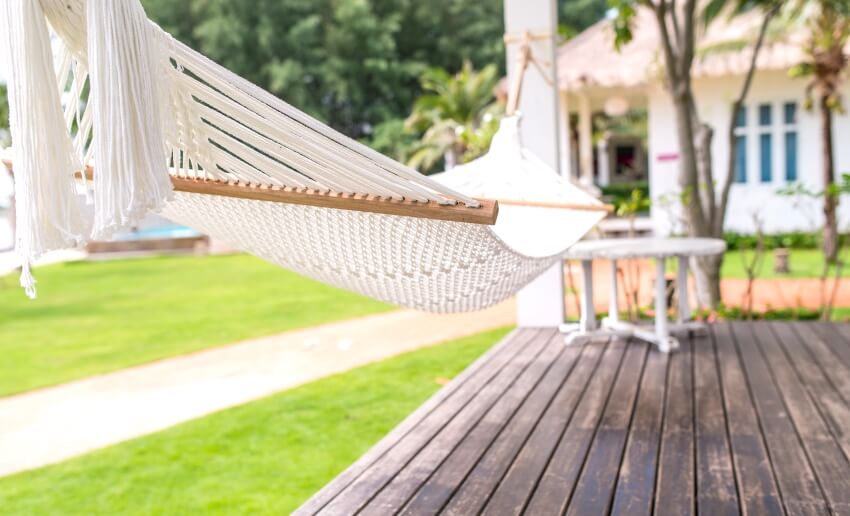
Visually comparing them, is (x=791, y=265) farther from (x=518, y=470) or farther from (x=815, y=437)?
(x=518, y=470)

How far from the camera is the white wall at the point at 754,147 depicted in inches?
390

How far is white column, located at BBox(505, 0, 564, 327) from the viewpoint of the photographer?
3.95 meters

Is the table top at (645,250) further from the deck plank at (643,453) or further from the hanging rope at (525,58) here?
the hanging rope at (525,58)

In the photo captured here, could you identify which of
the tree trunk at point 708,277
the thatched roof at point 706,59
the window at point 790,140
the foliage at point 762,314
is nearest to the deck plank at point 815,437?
the foliage at point 762,314

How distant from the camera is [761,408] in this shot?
254cm

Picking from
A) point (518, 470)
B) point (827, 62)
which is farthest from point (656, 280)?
point (827, 62)

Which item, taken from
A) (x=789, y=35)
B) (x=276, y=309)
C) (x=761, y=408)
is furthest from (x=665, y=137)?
(x=761, y=408)

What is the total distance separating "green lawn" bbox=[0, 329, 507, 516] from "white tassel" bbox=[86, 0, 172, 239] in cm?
156

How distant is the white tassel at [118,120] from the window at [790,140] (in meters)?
9.91

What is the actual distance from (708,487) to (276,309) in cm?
576

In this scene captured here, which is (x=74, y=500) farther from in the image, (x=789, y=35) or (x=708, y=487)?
(x=789, y=35)

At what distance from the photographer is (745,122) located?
33.2 ft

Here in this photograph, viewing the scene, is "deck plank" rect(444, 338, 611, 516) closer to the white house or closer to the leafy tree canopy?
the white house

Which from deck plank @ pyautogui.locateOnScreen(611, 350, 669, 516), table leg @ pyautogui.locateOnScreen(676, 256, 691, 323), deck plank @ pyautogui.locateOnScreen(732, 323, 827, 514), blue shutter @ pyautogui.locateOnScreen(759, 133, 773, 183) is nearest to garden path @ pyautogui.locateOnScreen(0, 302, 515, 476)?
table leg @ pyautogui.locateOnScreen(676, 256, 691, 323)
